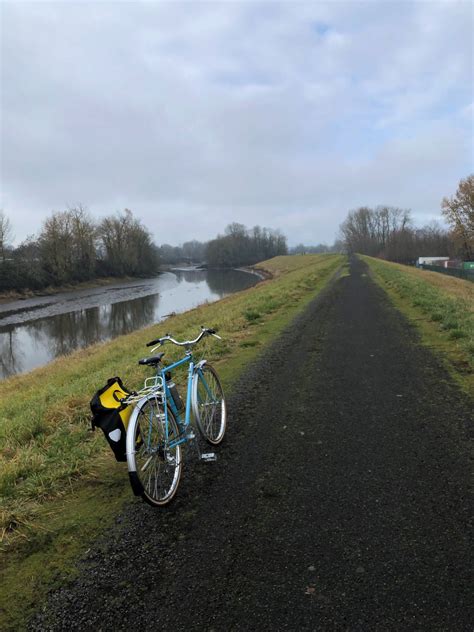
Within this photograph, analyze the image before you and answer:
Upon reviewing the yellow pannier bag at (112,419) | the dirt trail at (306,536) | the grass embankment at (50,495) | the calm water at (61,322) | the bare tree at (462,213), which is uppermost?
the bare tree at (462,213)

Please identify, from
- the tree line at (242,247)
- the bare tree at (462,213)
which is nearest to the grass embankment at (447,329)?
the bare tree at (462,213)

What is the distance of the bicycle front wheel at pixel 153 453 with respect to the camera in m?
2.95

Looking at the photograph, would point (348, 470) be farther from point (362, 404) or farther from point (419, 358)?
point (419, 358)

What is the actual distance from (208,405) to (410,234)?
322 feet

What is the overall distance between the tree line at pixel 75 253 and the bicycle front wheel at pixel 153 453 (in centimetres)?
5098

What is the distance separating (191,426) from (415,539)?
7.08 feet

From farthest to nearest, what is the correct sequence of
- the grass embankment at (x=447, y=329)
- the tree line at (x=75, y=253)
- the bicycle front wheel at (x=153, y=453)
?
1. the tree line at (x=75, y=253)
2. the grass embankment at (x=447, y=329)
3. the bicycle front wheel at (x=153, y=453)

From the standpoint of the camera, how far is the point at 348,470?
3.64 meters

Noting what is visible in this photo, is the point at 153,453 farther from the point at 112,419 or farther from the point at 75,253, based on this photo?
Answer: the point at 75,253

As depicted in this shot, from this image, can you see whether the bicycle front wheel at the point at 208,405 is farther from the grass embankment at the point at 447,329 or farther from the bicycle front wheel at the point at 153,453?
the grass embankment at the point at 447,329

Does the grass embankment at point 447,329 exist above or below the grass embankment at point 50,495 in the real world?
above

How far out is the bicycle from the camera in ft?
9.92

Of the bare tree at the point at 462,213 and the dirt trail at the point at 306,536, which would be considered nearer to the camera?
the dirt trail at the point at 306,536

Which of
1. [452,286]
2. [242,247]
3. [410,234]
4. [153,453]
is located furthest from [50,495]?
[242,247]
